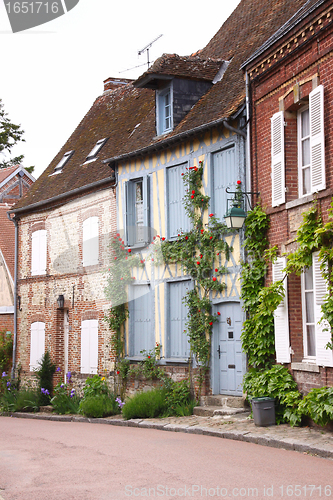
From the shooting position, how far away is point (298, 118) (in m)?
10.6

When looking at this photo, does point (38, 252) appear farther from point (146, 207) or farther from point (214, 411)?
point (214, 411)

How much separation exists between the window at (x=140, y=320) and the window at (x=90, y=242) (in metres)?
2.06

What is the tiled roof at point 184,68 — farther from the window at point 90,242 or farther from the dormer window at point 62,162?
the dormer window at point 62,162

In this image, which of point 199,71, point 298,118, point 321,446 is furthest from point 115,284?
point 321,446

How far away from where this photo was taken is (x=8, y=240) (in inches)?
949

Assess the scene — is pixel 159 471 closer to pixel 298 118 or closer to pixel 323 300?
pixel 323 300

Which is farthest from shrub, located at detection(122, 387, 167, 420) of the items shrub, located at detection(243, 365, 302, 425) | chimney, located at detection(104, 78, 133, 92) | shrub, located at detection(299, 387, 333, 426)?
chimney, located at detection(104, 78, 133, 92)

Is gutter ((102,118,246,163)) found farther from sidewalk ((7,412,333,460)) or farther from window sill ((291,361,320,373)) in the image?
sidewalk ((7,412,333,460))

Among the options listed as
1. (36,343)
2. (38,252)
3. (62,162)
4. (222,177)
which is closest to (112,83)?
(62,162)

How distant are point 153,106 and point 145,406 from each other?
8.56 meters

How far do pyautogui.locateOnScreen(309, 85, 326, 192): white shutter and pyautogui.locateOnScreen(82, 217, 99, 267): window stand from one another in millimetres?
8187

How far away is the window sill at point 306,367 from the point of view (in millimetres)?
9518

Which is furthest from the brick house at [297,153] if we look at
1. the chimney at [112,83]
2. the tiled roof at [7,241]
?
the tiled roof at [7,241]

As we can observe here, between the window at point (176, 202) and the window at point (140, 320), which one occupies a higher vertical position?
the window at point (176, 202)
